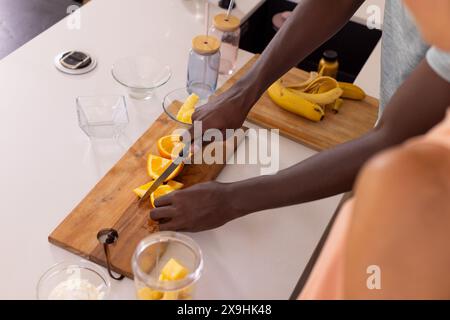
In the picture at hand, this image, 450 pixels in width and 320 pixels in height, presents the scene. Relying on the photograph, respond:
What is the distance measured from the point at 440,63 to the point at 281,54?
530 millimetres

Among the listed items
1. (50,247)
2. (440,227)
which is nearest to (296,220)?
(50,247)

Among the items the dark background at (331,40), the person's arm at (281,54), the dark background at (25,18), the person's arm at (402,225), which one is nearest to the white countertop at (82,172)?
the person's arm at (281,54)

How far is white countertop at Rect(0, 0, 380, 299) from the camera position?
1.01 meters

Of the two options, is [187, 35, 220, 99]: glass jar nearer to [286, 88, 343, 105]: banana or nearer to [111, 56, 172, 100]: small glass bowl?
[111, 56, 172, 100]: small glass bowl

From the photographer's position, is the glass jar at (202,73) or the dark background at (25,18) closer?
the glass jar at (202,73)

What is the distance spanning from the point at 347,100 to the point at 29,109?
784 millimetres

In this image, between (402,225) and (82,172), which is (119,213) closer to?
(82,172)

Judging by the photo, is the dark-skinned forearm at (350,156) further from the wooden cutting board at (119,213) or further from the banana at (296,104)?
the banana at (296,104)

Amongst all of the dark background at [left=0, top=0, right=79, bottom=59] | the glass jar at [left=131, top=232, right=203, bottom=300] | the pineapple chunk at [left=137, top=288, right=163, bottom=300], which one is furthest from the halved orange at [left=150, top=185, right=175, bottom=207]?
the dark background at [left=0, top=0, right=79, bottom=59]

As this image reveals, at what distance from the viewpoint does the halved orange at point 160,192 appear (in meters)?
1.10

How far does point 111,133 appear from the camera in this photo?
126 cm

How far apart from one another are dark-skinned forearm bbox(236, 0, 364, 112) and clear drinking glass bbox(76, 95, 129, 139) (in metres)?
0.28

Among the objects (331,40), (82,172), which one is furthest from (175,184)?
(331,40)
